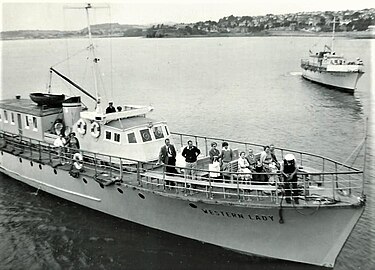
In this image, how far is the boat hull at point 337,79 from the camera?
57.5 m

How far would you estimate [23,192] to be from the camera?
2477 cm

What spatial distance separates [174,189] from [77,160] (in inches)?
208

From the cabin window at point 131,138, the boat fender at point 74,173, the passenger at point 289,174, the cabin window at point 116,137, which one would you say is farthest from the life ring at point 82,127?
the passenger at point 289,174

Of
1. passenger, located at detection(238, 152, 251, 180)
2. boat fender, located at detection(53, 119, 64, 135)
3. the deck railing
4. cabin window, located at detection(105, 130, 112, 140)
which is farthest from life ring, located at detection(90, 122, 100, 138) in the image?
passenger, located at detection(238, 152, 251, 180)

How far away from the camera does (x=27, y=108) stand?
25.7 m

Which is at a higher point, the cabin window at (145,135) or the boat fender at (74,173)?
the cabin window at (145,135)

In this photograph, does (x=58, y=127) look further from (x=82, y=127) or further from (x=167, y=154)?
(x=167, y=154)

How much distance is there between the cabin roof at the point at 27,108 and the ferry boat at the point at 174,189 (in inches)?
4.0

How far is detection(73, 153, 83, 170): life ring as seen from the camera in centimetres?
2036

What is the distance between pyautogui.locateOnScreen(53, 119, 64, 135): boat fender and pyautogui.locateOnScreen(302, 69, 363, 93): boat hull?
43194mm

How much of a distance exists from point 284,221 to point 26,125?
53.0 ft

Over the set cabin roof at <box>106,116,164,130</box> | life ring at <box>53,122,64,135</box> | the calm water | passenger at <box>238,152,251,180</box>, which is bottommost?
the calm water

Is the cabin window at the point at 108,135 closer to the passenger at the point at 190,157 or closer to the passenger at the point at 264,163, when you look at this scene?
the passenger at the point at 190,157

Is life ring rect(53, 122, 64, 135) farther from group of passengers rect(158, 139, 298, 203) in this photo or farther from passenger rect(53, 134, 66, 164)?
group of passengers rect(158, 139, 298, 203)
